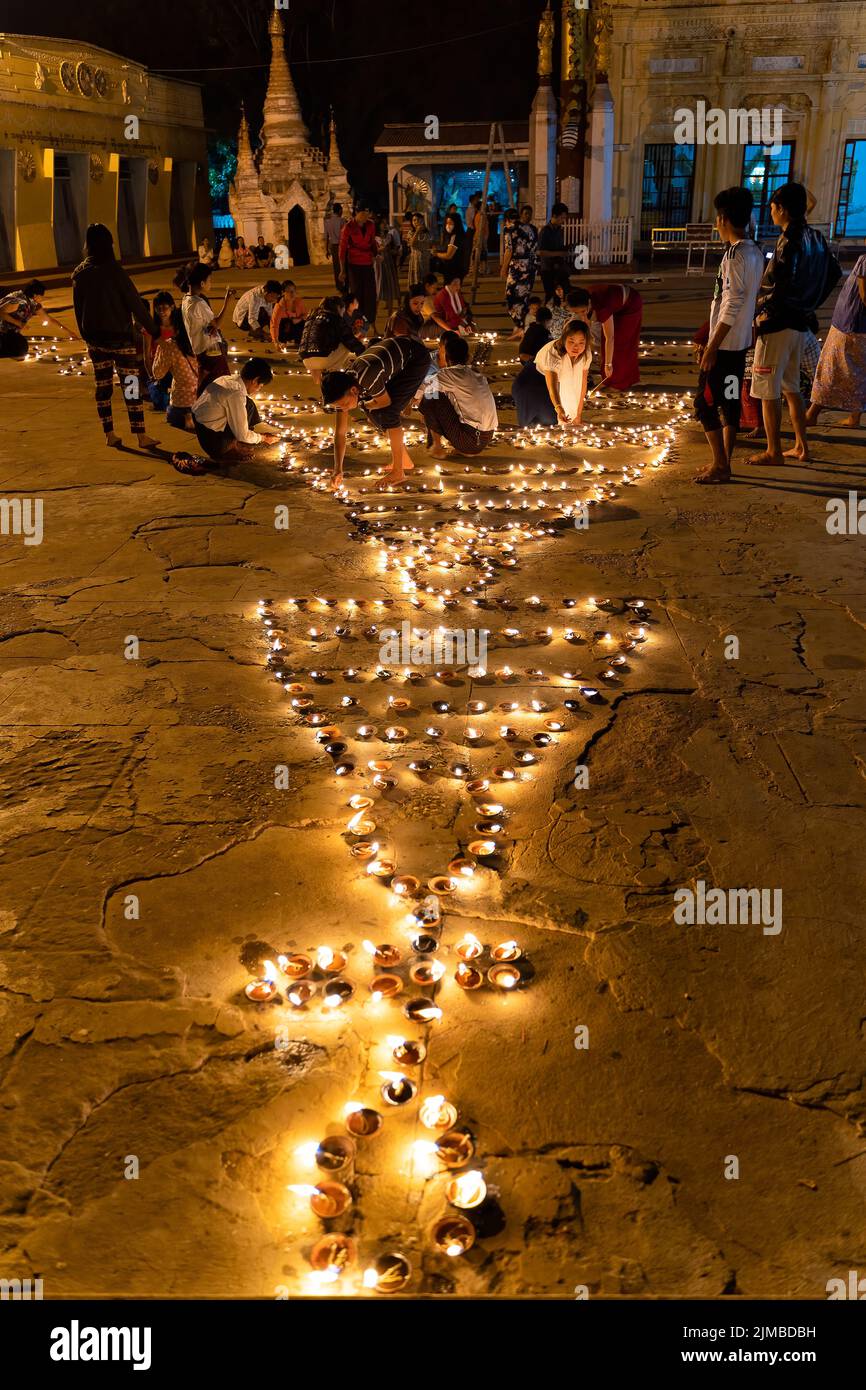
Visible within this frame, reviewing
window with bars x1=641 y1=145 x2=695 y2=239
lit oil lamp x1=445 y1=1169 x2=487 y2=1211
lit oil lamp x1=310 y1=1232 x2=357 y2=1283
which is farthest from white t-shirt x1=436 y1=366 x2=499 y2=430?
window with bars x1=641 y1=145 x2=695 y2=239

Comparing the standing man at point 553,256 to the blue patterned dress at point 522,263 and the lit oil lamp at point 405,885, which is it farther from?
the lit oil lamp at point 405,885

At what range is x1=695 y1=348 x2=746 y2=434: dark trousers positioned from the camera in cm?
650

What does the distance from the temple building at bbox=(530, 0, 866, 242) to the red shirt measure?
Answer: 11.2m

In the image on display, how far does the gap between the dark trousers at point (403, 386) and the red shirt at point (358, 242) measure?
23.2 ft

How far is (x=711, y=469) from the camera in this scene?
7.03 meters

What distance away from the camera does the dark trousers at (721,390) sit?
256 inches

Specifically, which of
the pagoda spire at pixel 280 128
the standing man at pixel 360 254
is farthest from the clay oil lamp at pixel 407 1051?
the pagoda spire at pixel 280 128

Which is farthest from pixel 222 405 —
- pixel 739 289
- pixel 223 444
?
pixel 739 289

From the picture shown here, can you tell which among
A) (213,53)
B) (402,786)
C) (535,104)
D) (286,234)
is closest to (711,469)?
(402,786)

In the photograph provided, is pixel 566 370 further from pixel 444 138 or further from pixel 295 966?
pixel 444 138

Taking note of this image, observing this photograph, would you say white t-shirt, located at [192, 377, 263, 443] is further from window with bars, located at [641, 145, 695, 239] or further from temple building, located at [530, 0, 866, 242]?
window with bars, located at [641, 145, 695, 239]

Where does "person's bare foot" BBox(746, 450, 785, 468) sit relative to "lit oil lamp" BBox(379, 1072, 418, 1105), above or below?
above

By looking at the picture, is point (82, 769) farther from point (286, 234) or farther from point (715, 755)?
point (286, 234)
